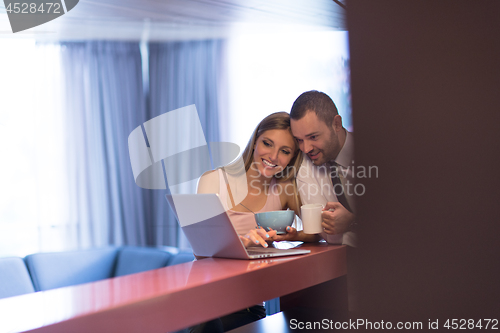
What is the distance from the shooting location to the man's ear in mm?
1240

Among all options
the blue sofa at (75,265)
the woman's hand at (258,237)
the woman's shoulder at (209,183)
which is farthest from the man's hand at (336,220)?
the blue sofa at (75,265)

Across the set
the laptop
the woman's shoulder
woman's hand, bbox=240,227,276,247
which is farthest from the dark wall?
the woman's shoulder

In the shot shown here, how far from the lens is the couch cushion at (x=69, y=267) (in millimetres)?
2367

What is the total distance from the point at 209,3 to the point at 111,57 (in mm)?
1176

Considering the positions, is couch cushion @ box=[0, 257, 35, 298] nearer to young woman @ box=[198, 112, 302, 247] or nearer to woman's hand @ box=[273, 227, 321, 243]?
young woman @ box=[198, 112, 302, 247]

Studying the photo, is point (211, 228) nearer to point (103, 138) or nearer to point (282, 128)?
point (282, 128)

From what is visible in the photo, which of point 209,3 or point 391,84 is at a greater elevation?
point 209,3

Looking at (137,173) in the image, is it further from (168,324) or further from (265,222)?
(168,324)

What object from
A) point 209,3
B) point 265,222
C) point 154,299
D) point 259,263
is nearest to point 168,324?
point 154,299

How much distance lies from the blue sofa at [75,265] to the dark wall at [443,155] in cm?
182

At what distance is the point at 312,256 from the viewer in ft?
2.74

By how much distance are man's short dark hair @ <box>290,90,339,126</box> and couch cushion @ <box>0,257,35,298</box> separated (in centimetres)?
189

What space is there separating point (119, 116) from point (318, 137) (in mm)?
2238

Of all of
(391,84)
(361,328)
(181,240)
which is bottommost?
(181,240)
